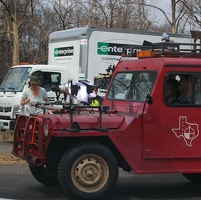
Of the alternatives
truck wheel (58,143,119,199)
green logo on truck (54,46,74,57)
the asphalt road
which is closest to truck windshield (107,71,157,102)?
truck wheel (58,143,119,199)

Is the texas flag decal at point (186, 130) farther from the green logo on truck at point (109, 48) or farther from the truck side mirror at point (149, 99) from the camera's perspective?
the green logo on truck at point (109, 48)

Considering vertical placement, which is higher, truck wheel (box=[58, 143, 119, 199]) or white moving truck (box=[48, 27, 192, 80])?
white moving truck (box=[48, 27, 192, 80])

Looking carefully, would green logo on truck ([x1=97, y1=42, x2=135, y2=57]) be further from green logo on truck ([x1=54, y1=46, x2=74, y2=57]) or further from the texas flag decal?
the texas flag decal

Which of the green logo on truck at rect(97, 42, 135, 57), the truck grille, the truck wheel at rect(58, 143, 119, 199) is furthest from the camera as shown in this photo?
the green logo on truck at rect(97, 42, 135, 57)

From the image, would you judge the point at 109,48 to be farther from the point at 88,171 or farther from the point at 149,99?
the point at 88,171

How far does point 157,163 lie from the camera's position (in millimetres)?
7234

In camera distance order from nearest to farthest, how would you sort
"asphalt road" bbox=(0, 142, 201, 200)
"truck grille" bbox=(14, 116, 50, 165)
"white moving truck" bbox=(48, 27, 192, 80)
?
"truck grille" bbox=(14, 116, 50, 165)
"asphalt road" bbox=(0, 142, 201, 200)
"white moving truck" bbox=(48, 27, 192, 80)

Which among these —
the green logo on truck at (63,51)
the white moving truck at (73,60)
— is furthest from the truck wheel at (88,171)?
the green logo on truck at (63,51)

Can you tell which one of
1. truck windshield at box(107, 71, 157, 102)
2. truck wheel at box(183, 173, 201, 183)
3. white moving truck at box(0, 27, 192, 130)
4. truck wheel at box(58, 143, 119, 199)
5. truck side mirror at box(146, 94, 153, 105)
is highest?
white moving truck at box(0, 27, 192, 130)

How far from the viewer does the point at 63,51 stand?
1658 cm

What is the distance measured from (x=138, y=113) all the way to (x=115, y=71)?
1.45 m

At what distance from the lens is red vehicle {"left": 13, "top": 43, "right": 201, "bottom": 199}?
691cm

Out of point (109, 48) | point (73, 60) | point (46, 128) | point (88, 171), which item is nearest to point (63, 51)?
point (73, 60)

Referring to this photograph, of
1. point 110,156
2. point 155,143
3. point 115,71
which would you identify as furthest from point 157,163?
point 115,71
